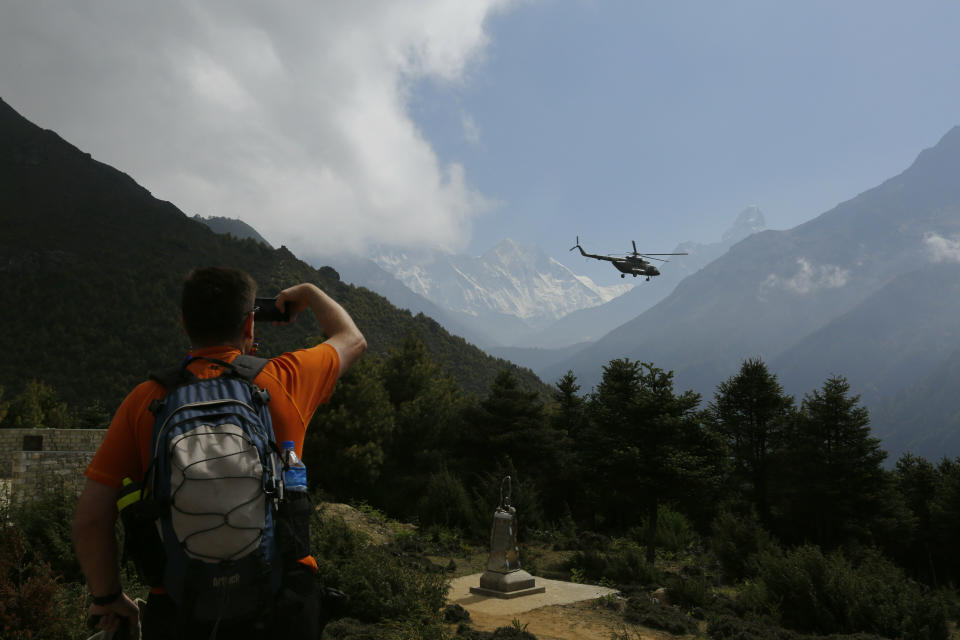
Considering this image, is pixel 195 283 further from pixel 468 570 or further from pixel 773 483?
pixel 773 483

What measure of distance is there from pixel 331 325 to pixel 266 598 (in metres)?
1.03

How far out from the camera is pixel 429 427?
28406mm

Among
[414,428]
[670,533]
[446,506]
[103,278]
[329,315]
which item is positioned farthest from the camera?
[103,278]

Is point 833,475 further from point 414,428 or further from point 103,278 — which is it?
point 103,278

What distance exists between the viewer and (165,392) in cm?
192

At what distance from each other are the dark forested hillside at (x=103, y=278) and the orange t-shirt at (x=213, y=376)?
37.1m

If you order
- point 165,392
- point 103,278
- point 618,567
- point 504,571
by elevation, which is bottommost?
point 618,567

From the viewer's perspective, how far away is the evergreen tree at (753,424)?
94.0ft

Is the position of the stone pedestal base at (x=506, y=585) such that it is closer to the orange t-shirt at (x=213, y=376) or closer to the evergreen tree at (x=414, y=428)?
the evergreen tree at (x=414, y=428)

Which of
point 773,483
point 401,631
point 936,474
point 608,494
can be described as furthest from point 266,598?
point 936,474

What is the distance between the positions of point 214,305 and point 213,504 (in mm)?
654

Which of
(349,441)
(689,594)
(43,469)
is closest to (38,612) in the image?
(689,594)

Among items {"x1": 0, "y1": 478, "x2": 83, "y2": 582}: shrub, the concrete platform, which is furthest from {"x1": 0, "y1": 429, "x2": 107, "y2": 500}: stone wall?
the concrete platform

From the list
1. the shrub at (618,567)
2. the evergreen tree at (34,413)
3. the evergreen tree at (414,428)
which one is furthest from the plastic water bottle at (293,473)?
the evergreen tree at (34,413)
